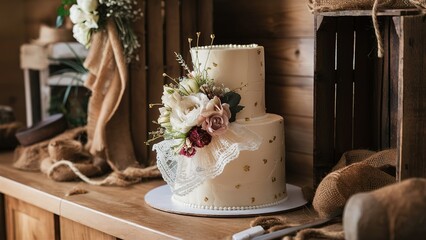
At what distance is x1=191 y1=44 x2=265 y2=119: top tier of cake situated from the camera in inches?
60.7

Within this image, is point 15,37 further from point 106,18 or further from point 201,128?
point 201,128

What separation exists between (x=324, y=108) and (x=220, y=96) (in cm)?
25

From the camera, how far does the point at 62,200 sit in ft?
5.64

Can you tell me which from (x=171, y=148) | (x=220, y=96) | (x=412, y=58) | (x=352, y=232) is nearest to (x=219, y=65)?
(x=220, y=96)

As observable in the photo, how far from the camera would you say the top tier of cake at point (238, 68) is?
1.54m

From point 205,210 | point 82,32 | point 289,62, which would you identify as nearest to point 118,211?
point 205,210

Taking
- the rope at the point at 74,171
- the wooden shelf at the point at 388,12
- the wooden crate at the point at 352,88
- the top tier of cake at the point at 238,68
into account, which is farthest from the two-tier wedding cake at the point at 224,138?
the rope at the point at 74,171

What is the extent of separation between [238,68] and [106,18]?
1.62 feet

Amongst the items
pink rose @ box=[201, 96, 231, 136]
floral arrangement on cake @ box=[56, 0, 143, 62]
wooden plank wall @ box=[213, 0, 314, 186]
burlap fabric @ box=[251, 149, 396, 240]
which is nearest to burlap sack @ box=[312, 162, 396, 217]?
burlap fabric @ box=[251, 149, 396, 240]

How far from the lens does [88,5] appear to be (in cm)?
182

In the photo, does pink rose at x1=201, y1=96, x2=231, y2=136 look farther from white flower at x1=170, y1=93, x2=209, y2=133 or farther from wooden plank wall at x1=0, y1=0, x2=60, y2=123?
wooden plank wall at x1=0, y1=0, x2=60, y2=123

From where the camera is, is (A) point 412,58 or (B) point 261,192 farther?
(B) point 261,192

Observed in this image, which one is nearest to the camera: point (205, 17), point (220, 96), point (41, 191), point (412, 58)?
point (412, 58)

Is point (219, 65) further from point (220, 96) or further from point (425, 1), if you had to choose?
point (425, 1)
